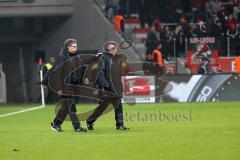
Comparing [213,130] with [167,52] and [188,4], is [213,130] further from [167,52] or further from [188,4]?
[188,4]

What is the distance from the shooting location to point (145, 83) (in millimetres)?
31266

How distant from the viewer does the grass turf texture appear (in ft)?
45.9

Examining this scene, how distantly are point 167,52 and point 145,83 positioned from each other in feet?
13.2

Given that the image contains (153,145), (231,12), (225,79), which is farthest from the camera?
(231,12)

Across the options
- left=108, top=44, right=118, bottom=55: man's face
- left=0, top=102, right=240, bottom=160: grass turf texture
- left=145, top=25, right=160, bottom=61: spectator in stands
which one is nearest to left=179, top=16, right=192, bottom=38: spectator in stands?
left=145, top=25, right=160, bottom=61: spectator in stands

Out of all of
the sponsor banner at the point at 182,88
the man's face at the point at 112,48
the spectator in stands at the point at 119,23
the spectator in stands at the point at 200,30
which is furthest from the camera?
the spectator in stands at the point at 119,23

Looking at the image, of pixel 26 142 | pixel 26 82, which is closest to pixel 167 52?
pixel 26 82

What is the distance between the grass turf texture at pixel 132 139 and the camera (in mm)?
14000

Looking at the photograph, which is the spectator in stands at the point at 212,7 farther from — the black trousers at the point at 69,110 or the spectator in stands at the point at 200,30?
the black trousers at the point at 69,110

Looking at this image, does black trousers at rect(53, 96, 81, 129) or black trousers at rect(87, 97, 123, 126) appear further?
black trousers at rect(87, 97, 123, 126)

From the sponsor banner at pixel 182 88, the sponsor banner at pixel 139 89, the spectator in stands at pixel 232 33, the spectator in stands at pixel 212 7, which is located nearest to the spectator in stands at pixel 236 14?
the spectator in stands at pixel 232 33

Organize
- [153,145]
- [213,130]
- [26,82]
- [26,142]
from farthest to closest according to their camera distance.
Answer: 1. [26,82]
2. [213,130]
3. [26,142]
4. [153,145]

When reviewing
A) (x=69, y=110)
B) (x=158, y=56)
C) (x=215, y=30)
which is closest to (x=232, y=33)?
(x=215, y=30)

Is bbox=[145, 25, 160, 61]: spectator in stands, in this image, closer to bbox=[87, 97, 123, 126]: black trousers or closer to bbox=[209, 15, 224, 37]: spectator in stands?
bbox=[209, 15, 224, 37]: spectator in stands
